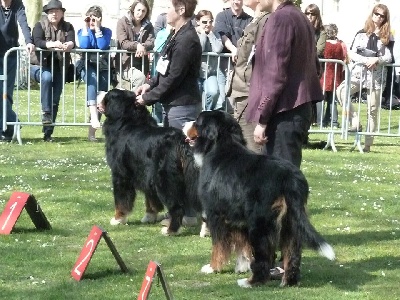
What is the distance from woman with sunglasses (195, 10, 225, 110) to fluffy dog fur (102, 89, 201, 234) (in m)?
5.64

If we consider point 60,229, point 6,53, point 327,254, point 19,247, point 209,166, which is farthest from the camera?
point 6,53

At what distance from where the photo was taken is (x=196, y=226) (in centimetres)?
883

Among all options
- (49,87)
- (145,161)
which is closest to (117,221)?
(145,161)

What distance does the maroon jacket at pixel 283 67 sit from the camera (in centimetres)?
664

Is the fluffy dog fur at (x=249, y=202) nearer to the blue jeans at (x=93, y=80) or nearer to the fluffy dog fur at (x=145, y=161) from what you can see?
the fluffy dog fur at (x=145, y=161)

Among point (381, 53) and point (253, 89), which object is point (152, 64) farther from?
point (253, 89)

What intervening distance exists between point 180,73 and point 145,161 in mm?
869

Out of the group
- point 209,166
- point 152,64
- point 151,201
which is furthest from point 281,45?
point 152,64

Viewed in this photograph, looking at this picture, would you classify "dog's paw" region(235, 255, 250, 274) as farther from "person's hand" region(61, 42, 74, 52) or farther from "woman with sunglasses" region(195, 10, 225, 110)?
"person's hand" region(61, 42, 74, 52)

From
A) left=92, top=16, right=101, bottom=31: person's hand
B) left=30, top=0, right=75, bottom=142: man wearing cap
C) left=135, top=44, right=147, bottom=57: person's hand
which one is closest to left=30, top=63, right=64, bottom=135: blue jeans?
left=30, top=0, right=75, bottom=142: man wearing cap

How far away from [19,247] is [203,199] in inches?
74.2

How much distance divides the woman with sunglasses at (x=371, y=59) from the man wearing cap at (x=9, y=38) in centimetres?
548

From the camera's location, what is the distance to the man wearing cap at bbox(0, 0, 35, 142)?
47.7ft

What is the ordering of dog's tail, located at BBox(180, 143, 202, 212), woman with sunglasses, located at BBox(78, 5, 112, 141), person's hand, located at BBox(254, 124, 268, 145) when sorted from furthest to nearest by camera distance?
1. woman with sunglasses, located at BBox(78, 5, 112, 141)
2. dog's tail, located at BBox(180, 143, 202, 212)
3. person's hand, located at BBox(254, 124, 268, 145)
